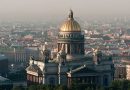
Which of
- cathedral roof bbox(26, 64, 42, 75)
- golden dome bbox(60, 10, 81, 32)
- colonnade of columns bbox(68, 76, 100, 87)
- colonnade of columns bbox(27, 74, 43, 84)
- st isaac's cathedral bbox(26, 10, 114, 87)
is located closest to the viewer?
colonnade of columns bbox(68, 76, 100, 87)

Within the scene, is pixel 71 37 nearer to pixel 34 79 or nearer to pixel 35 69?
pixel 35 69

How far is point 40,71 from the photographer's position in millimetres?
72062

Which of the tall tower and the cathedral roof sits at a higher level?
the tall tower

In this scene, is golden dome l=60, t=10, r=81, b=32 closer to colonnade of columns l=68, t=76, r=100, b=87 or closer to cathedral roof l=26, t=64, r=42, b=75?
cathedral roof l=26, t=64, r=42, b=75

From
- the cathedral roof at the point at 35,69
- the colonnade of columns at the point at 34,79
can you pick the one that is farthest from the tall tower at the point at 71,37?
the colonnade of columns at the point at 34,79

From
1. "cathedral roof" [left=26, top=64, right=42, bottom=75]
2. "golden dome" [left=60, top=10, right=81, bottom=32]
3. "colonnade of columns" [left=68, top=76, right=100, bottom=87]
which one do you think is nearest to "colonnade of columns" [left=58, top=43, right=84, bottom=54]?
"golden dome" [left=60, top=10, right=81, bottom=32]

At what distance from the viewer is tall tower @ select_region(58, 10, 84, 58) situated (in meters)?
75.1

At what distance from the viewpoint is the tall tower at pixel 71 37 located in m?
75.1

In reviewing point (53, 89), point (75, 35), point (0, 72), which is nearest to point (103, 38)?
point (0, 72)

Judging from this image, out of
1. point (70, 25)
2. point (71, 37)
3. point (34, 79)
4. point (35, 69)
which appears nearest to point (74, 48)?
point (71, 37)

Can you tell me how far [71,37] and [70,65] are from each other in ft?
13.9

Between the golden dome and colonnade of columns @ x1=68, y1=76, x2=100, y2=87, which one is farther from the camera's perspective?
the golden dome

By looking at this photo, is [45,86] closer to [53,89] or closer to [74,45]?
[53,89]

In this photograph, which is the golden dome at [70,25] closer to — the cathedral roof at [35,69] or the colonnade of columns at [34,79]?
the cathedral roof at [35,69]
